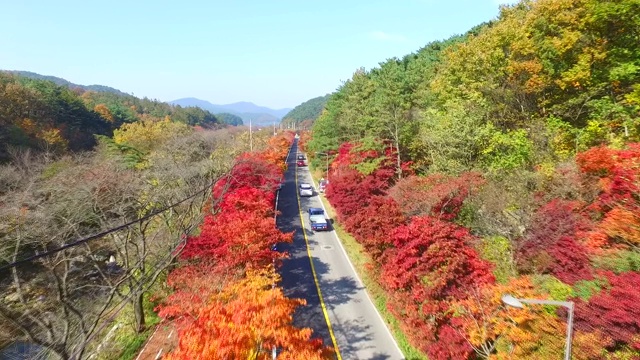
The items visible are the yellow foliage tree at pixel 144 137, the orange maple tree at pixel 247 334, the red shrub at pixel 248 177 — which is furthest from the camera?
the yellow foliage tree at pixel 144 137

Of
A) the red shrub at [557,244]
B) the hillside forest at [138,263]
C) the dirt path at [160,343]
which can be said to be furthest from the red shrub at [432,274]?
the dirt path at [160,343]

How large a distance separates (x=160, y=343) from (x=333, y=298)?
7.84 m

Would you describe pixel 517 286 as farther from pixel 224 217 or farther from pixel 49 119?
pixel 49 119

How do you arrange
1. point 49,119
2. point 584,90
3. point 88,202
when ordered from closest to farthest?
point 584,90 → point 88,202 → point 49,119

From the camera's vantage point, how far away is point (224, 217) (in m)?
17.1

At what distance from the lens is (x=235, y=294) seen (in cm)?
1155

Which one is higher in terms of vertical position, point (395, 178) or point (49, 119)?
point (49, 119)

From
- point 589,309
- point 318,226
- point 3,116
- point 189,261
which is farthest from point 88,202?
point 3,116

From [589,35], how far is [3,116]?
49233 millimetres

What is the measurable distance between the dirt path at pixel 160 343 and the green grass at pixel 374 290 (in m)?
8.69

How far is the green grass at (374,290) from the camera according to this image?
13.5 meters

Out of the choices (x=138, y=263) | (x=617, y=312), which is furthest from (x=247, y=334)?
(x=617, y=312)

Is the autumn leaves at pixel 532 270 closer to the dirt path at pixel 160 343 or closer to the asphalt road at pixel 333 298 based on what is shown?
the asphalt road at pixel 333 298

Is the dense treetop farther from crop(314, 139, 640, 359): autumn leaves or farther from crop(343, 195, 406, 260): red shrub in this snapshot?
crop(314, 139, 640, 359): autumn leaves
